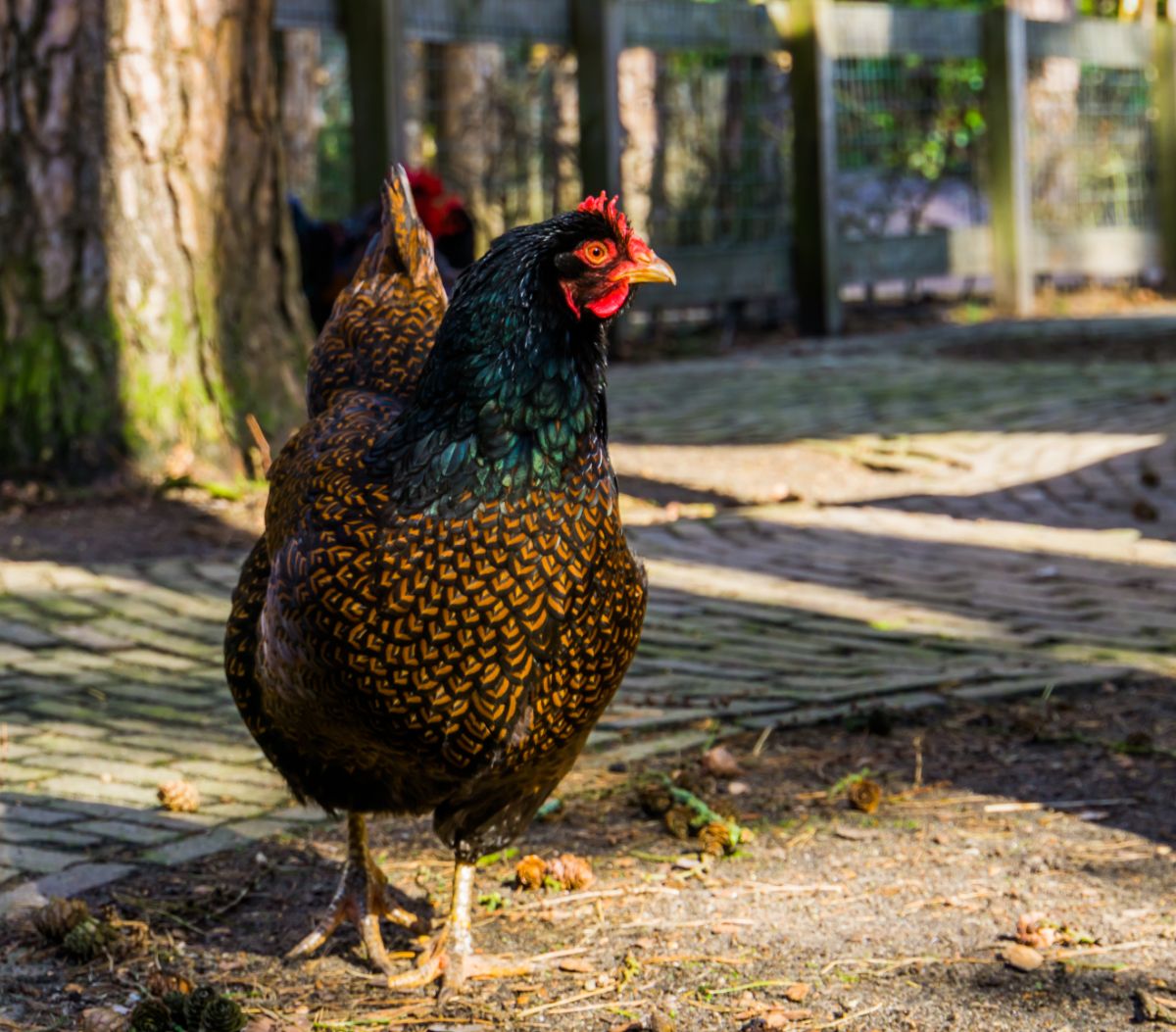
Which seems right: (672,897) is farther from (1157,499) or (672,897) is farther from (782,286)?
(782,286)

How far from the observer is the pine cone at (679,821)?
4043 millimetres

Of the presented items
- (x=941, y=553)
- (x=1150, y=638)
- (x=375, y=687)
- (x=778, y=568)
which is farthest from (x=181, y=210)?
(x=375, y=687)

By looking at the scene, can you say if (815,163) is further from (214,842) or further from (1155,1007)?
(1155,1007)

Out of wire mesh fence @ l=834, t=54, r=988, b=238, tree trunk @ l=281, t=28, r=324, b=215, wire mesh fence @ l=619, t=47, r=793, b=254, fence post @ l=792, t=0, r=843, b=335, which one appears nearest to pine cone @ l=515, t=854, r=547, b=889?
tree trunk @ l=281, t=28, r=324, b=215

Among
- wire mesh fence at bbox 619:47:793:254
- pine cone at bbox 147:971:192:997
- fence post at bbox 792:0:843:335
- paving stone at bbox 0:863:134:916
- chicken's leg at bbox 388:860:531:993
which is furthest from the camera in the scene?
fence post at bbox 792:0:843:335

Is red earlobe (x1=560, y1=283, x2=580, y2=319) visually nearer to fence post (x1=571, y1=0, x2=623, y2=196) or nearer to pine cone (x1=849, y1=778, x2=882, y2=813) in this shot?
pine cone (x1=849, y1=778, x2=882, y2=813)

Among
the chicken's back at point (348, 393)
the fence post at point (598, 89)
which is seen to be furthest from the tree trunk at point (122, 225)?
the fence post at point (598, 89)

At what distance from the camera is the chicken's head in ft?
9.53

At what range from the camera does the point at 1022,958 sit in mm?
3303

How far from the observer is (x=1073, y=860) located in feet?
12.7

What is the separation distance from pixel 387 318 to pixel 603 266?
3.80ft

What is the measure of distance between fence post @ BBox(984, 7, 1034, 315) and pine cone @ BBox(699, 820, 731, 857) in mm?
12298

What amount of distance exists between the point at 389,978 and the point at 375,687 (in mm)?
810

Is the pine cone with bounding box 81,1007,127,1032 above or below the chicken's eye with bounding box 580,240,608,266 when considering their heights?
below
